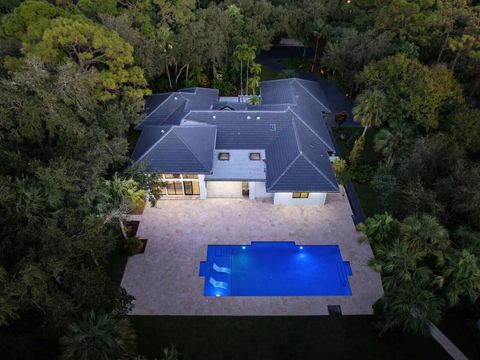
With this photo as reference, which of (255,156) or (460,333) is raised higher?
(255,156)

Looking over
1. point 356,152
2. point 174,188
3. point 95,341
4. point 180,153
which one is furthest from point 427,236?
point 174,188

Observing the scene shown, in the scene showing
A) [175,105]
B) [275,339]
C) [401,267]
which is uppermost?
[401,267]

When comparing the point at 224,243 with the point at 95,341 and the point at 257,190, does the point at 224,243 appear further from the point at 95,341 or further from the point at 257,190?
the point at 95,341

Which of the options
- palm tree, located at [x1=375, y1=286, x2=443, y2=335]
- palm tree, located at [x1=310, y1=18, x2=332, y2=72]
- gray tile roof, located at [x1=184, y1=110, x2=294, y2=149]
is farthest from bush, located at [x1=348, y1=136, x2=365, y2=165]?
palm tree, located at [x1=310, y1=18, x2=332, y2=72]

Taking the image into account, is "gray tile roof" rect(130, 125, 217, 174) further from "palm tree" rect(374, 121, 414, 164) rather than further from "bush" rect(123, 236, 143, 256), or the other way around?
"palm tree" rect(374, 121, 414, 164)

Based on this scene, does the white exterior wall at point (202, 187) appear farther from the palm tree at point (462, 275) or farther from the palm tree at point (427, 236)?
the palm tree at point (462, 275)

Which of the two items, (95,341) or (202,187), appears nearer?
(95,341)

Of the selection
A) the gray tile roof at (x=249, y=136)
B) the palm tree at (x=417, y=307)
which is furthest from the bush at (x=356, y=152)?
the palm tree at (x=417, y=307)

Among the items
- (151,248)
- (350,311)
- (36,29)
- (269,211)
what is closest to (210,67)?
(36,29)
